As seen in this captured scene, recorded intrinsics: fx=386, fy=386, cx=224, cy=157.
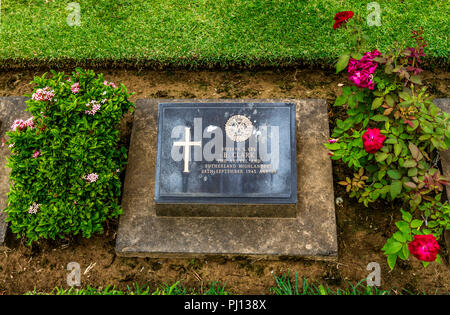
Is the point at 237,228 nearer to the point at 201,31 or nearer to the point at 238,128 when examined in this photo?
the point at 238,128

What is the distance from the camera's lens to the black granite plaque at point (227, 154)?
2990 millimetres

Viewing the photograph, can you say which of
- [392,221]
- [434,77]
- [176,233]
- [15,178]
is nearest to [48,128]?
[15,178]

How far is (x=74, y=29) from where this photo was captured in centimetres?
437

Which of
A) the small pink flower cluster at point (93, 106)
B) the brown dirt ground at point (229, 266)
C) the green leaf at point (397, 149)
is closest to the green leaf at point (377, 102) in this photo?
the green leaf at point (397, 149)

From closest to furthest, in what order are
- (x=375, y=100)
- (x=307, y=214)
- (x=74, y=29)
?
(x=375, y=100) → (x=307, y=214) → (x=74, y=29)

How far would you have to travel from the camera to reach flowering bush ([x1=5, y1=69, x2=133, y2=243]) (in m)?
2.95

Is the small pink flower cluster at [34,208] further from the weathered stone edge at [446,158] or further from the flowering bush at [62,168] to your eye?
the weathered stone edge at [446,158]

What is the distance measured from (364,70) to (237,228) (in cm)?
157

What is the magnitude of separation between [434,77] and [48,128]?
3.72 meters

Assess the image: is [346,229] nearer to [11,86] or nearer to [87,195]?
[87,195]

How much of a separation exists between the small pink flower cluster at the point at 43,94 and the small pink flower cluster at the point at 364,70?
7.83ft

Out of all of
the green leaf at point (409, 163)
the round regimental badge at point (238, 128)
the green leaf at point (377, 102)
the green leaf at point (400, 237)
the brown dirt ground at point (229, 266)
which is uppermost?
the green leaf at point (377, 102)

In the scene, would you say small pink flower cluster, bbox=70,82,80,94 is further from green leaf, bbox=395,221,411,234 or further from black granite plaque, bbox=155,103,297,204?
green leaf, bbox=395,221,411,234

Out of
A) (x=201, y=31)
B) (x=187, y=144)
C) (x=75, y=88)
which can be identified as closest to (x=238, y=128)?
(x=187, y=144)
